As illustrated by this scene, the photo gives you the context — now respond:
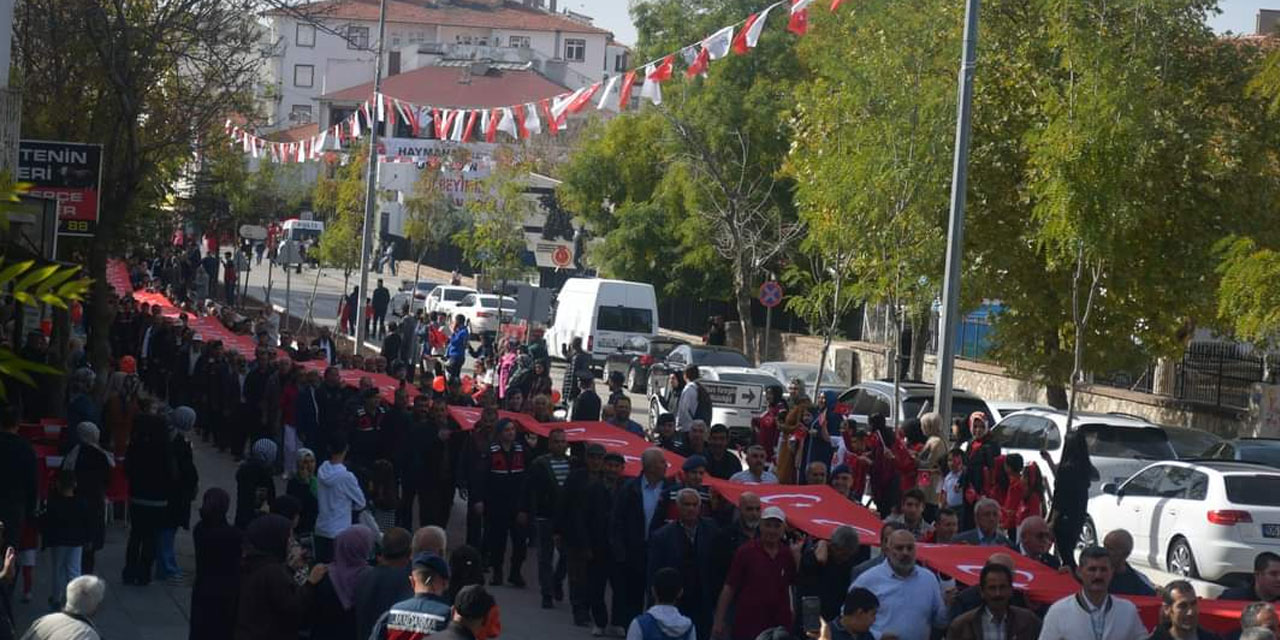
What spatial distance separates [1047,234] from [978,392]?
13.8 metres

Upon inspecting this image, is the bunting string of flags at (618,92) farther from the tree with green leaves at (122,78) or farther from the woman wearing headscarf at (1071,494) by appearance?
the woman wearing headscarf at (1071,494)

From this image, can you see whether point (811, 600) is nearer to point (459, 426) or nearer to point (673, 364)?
point (459, 426)

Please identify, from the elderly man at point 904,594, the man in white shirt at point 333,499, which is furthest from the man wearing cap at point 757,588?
the man in white shirt at point 333,499

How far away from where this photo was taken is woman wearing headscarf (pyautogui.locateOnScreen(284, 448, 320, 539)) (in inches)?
501

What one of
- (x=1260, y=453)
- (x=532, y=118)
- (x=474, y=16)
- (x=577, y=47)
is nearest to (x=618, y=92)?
(x=532, y=118)

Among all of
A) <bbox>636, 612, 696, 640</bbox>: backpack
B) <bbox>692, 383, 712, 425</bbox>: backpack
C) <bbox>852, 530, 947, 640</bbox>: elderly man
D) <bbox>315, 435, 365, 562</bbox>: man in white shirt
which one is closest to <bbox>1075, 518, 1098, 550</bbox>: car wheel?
<bbox>692, 383, 712, 425</bbox>: backpack

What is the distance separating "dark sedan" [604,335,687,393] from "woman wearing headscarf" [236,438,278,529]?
26.0 m

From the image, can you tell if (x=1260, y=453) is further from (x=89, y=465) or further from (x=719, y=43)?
(x=89, y=465)

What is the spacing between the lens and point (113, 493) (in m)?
16.8

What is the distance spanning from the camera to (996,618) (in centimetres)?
887

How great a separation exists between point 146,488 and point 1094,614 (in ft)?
27.9

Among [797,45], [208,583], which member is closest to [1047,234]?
[208,583]

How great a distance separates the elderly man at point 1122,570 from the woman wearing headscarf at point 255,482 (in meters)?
5.94

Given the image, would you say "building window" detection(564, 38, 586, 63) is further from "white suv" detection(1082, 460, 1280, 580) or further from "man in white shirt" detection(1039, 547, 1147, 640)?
"man in white shirt" detection(1039, 547, 1147, 640)
